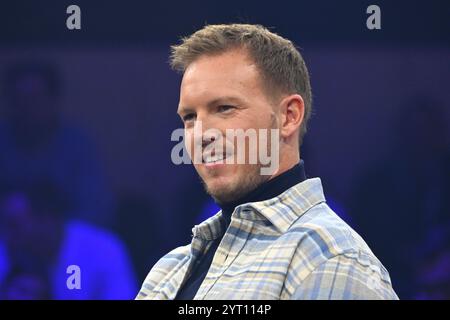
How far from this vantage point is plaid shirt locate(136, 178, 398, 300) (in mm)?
1387

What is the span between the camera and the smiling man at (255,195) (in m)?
1.41

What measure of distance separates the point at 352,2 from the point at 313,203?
4.95 feet

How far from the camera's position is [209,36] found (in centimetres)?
172

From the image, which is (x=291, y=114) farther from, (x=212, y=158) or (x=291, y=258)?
(x=291, y=258)
